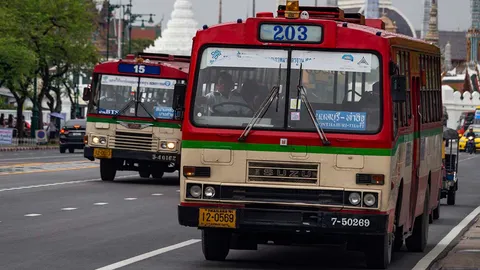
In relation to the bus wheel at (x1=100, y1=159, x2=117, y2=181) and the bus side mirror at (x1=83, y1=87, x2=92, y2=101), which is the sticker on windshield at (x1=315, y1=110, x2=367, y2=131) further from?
the bus wheel at (x1=100, y1=159, x2=117, y2=181)

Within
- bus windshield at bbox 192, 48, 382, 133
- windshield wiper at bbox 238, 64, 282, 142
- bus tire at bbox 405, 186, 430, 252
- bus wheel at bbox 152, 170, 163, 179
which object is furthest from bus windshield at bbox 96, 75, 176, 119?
windshield wiper at bbox 238, 64, 282, 142

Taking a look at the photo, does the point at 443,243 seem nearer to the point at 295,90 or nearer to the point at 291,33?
the point at 295,90

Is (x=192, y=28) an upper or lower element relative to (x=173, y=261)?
upper

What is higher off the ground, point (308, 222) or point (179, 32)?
point (179, 32)

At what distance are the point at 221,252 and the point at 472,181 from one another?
28025 mm

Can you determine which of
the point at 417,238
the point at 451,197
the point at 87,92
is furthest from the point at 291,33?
the point at 87,92

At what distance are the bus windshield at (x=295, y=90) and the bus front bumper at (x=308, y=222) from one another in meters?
0.85

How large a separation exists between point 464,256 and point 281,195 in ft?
12.2

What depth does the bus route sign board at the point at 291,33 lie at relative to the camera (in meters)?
13.2

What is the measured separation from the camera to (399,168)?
14.0m

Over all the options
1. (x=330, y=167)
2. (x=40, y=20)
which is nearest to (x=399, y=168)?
(x=330, y=167)

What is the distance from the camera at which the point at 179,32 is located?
19125cm

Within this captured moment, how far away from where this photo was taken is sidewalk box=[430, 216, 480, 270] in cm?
1458

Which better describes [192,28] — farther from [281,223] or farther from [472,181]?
[281,223]
